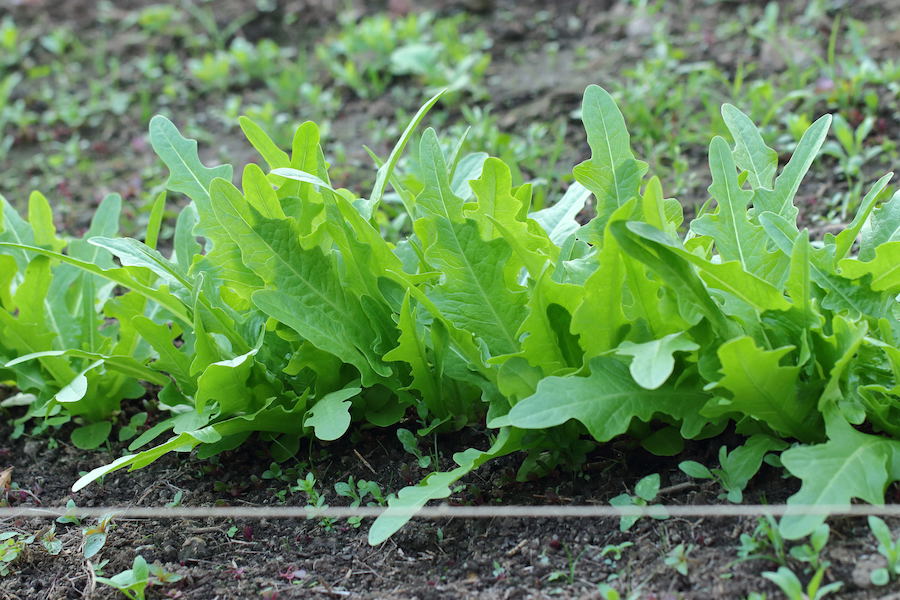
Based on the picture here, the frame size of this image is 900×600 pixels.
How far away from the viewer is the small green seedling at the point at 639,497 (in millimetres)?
1730

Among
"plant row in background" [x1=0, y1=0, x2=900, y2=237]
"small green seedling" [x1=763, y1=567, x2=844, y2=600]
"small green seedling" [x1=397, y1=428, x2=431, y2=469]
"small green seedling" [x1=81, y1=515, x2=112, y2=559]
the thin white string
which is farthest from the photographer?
"plant row in background" [x1=0, y1=0, x2=900, y2=237]

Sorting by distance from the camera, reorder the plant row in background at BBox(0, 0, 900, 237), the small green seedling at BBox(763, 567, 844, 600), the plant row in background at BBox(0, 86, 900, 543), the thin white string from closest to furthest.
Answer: the small green seedling at BBox(763, 567, 844, 600) → the thin white string → the plant row in background at BBox(0, 86, 900, 543) → the plant row in background at BBox(0, 0, 900, 237)

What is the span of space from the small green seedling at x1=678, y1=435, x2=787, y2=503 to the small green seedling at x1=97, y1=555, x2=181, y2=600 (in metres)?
1.02

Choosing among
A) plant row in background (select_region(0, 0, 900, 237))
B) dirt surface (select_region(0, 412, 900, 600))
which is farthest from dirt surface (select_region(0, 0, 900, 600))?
plant row in background (select_region(0, 0, 900, 237))

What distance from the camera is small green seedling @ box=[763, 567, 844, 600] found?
1.43 meters

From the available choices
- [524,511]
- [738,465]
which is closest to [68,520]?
[524,511]

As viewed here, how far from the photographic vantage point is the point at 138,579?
5.86ft

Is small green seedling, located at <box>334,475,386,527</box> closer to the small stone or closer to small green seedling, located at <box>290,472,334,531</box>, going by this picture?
small green seedling, located at <box>290,472,334,531</box>

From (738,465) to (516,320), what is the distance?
1.71 feet

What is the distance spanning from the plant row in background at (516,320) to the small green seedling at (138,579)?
7.8 inches

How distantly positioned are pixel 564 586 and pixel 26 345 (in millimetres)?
1566

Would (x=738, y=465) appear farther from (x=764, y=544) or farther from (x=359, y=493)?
(x=359, y=493)

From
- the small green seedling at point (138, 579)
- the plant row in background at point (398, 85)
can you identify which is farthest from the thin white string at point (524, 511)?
the plant row in background at point (398, 85)

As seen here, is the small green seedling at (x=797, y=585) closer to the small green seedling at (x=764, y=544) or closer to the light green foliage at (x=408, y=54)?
the small green seedling at (x=764, y=544)
